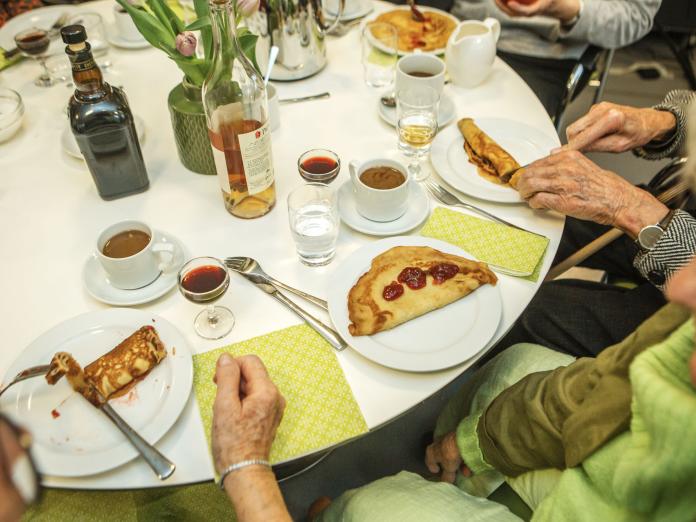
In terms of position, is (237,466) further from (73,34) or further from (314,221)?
(73,34)

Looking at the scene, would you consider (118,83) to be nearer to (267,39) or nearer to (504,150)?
(267,39)

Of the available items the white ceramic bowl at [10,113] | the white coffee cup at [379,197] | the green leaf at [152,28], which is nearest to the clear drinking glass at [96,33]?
the white ceramic bowl at [10,113]

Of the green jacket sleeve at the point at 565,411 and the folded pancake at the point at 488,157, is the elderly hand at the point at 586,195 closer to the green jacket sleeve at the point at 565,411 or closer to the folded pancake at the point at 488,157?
the folded pancake at the point at 488,157

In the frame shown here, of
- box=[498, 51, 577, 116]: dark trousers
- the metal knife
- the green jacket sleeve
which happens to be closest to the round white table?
the metal knife

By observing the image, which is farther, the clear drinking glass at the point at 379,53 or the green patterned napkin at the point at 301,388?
the clear drinking glass at the point at 379,53

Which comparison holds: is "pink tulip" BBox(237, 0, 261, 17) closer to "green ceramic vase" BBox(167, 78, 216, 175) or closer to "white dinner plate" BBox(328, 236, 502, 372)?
"green ceramic vase" BBox(167, 78, 216, 175)

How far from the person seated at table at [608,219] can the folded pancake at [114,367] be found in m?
0.79

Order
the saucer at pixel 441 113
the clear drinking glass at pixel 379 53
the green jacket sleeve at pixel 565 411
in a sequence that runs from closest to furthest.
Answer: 1. the green jacket sleeve at pixel 565 411
2. the saucer at pixel 441 113
3. the clear drinking glass at pixel 379 53

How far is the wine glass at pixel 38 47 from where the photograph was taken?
5.36 feet

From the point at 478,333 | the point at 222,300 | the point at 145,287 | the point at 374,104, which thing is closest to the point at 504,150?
the point at 374,104

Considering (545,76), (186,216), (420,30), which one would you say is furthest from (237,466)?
(545,76)

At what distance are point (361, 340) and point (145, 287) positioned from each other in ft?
1.50

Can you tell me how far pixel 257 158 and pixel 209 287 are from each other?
0.31m

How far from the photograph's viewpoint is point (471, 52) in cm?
162
